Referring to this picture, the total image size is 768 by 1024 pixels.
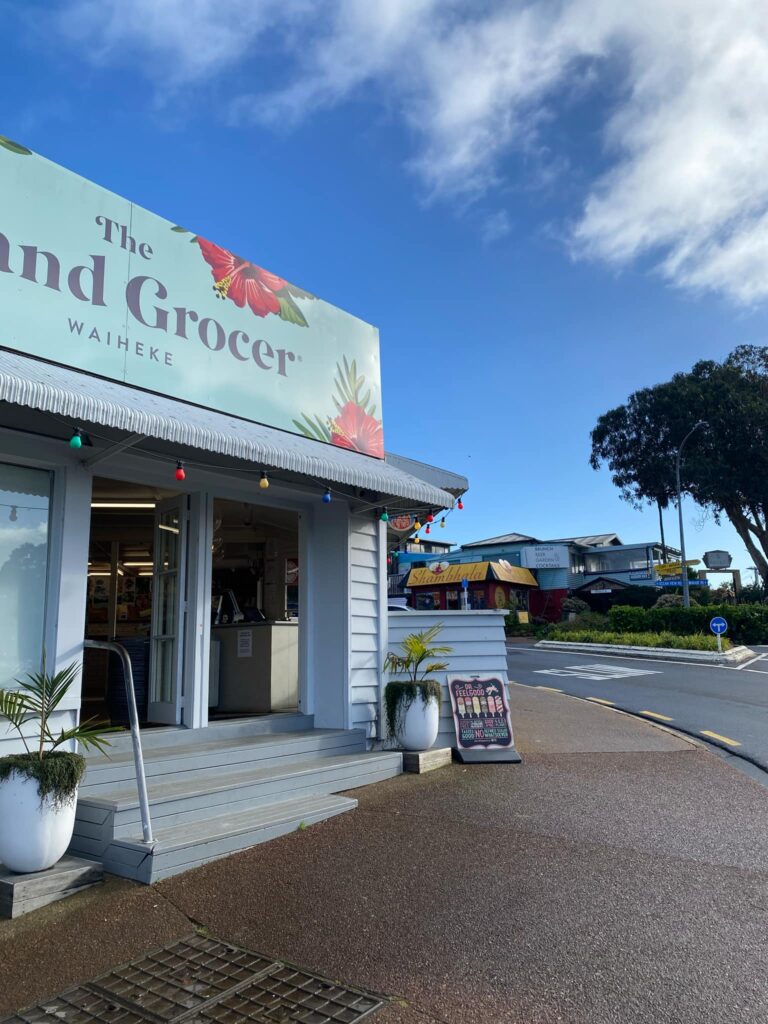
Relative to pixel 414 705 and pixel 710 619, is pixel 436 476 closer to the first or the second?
pixel 414 705

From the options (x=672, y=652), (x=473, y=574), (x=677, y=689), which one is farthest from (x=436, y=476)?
(x=473, y=574)

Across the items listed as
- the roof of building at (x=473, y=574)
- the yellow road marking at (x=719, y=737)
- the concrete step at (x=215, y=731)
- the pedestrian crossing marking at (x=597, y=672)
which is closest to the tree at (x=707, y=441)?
the roof of building at (x=473, y=574)

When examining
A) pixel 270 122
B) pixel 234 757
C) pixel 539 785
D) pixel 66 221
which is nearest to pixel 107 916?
pixel 234 757

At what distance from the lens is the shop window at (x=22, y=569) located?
15.8ft

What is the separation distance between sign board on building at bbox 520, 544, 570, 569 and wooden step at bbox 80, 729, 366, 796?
38.9 metres

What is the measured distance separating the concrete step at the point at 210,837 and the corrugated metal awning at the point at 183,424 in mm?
2550

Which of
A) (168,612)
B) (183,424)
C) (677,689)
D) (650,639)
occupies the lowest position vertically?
(677,689)

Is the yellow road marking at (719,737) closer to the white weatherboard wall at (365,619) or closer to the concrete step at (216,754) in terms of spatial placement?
the white weatherboard wall at (365,619)

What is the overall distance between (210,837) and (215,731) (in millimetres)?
1886

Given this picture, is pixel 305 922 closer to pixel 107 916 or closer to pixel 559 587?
pixel 107 916

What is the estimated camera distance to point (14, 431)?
16.0 ft

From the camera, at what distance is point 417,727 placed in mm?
6652

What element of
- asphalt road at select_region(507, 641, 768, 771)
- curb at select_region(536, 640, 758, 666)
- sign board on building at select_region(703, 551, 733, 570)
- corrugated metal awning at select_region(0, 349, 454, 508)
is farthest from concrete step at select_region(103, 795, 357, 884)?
sign board on building at select_region(703, 551, 733, 570)

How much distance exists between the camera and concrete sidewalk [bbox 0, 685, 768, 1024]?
2.80m
